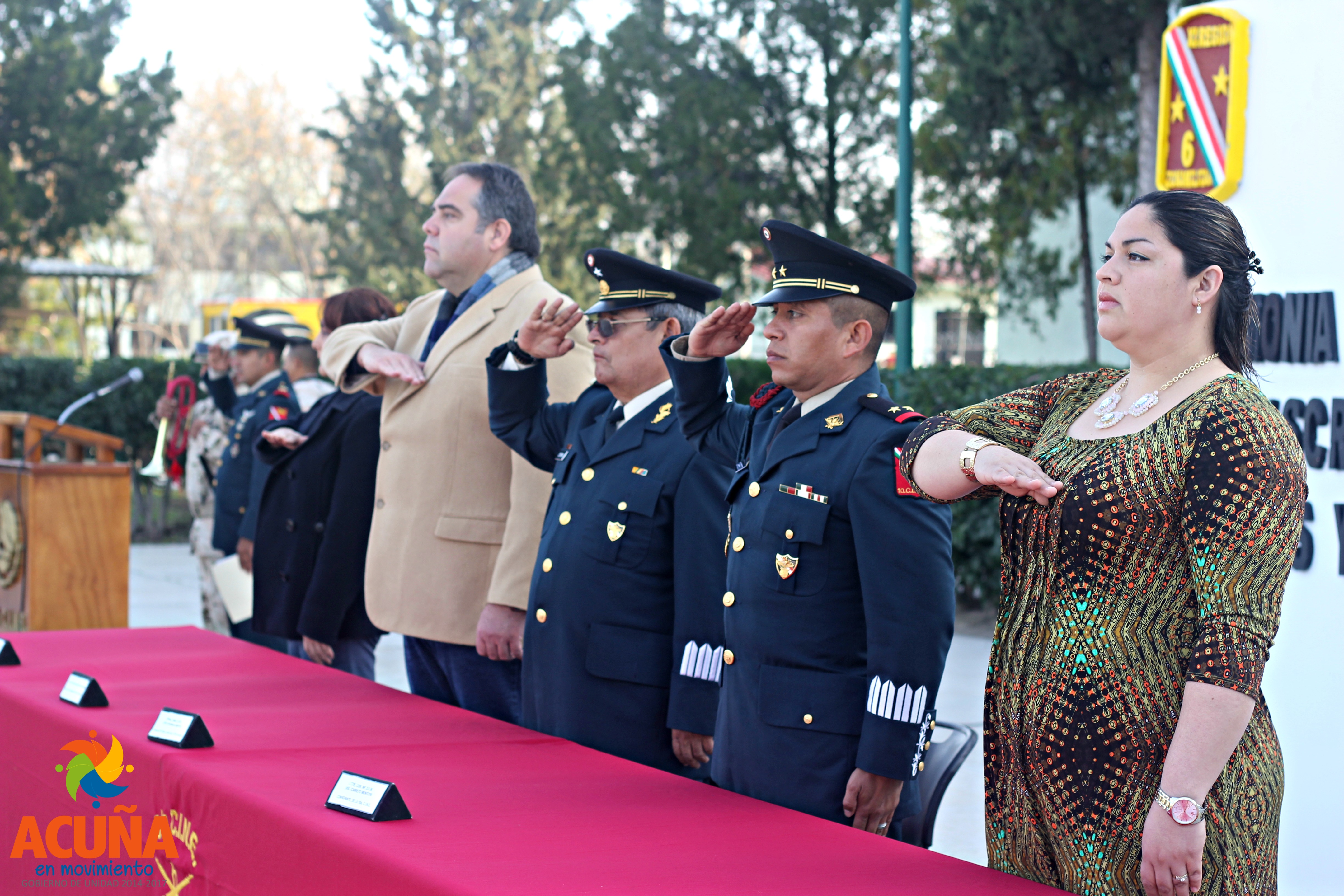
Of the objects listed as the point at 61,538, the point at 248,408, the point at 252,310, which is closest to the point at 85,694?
the point at 248,408

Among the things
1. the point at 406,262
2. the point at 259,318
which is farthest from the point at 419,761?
the point at 406,262

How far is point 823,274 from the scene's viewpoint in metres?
2.71

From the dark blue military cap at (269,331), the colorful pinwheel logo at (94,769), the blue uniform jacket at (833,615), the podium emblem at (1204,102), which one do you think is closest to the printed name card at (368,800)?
the colorful pinwheel logo at (94,769)

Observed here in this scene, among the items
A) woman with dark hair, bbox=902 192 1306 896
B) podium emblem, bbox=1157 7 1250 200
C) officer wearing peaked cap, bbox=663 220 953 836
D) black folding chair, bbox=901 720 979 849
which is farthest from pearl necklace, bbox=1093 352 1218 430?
podium emblem, bbox=1157 7 1250 200

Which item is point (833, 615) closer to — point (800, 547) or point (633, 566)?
point (800, 547)

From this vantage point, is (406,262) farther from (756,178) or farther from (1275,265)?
(1275,265)

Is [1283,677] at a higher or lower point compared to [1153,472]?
lower

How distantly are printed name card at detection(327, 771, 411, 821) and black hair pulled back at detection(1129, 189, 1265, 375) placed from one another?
1.44 metres

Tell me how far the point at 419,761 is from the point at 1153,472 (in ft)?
4.51

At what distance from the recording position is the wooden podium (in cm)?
628

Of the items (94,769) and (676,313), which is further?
(676,313)

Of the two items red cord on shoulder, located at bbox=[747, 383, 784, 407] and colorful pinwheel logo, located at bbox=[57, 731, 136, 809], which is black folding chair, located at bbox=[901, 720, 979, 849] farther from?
colorful pinwheel logo, located at bbox=[57, 731, 136, 809]

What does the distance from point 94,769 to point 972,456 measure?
179 cm

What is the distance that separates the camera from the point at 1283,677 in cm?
371
